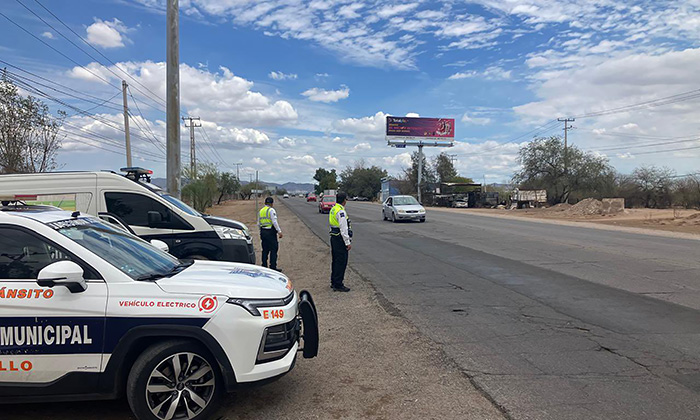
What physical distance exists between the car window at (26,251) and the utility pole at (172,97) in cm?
1054

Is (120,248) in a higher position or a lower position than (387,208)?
higher

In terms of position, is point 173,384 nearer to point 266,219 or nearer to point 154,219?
point 154,219

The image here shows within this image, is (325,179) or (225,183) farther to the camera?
(325,179)

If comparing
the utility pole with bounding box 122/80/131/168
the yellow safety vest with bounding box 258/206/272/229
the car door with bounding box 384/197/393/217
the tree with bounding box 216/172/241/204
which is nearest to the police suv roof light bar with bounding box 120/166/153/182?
the yellow safety vest with bounding box 258/206/272/229

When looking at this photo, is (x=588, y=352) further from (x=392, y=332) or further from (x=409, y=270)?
(x=409, y=270)

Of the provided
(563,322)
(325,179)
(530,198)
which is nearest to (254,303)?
(563,322)

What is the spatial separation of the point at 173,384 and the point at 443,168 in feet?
281

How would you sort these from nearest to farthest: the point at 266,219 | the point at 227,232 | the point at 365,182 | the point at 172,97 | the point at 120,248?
the point at 120,248 → the point at 227,232 → the point at 266,219 → the point at 172,97 → the point at 365,182

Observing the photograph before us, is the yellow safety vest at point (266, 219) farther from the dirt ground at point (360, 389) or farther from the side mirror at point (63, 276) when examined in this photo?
the side mirror at point (63, 276)

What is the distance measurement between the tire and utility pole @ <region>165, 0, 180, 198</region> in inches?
440

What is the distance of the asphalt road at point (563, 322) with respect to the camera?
408 cm

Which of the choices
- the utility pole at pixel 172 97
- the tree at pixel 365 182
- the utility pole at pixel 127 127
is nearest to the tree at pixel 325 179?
the tree at pixel 365 182

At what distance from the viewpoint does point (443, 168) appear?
8681cm

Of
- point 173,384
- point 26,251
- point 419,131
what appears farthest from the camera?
point 419,131
